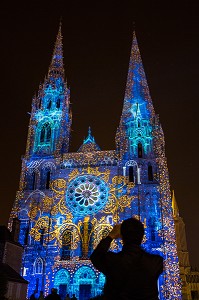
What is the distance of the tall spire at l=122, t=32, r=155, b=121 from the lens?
128 ft

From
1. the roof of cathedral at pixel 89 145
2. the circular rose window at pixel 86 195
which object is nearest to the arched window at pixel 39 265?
the circular rose window at pixel 86 195

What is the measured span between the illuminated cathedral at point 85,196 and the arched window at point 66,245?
96mm

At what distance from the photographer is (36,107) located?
138ft

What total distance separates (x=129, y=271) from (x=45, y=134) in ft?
123

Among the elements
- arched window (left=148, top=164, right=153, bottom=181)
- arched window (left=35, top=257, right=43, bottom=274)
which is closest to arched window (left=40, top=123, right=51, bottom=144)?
arched window (left=148, top=164, right=153, bottom=181)

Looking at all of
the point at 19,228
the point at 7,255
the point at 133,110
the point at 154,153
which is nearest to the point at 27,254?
the point at 19,228

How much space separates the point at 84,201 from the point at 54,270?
750 cm

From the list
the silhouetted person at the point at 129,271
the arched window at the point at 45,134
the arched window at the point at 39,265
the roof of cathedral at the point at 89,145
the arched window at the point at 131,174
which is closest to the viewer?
the silhouetted person at the point at 129,271

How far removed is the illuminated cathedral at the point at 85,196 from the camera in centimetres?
3112

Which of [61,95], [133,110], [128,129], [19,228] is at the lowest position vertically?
[19,228]

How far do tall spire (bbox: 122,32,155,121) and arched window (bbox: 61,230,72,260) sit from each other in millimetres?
14809

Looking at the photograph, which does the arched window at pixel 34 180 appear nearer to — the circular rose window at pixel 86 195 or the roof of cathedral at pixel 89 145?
the circular rose window at pixel 86 195

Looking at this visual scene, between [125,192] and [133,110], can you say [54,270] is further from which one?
[133,110]

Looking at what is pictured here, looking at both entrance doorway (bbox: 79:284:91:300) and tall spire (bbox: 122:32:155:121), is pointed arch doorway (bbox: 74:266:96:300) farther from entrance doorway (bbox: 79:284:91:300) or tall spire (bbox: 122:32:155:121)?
tall spire (bbox: 122:32:155:121)
